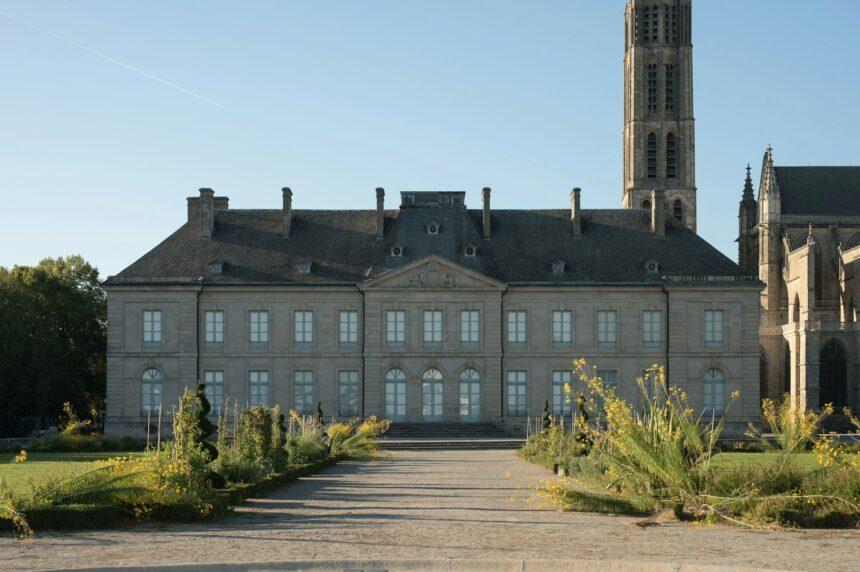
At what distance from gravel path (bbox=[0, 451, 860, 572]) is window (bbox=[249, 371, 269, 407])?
29.5 metres

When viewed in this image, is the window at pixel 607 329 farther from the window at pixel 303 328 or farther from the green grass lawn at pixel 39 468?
the green grass lawn at pixel 39 468

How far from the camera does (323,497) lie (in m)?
21.3

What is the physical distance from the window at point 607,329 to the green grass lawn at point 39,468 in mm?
22767

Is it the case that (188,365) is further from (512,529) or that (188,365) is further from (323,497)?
(512,529)

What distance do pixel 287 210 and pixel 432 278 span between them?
25.0 feet

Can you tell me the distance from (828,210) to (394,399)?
116ft

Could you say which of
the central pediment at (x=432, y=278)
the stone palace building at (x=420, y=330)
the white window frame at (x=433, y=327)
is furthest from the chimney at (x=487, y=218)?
the white window frame at (x=433, y=327)

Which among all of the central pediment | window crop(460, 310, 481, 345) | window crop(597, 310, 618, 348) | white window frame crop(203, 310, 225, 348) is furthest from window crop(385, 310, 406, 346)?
window crop(597, 310, 618, 348)

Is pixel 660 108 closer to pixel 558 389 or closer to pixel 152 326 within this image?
pixel 558 389

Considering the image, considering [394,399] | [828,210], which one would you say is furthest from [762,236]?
[394,399]

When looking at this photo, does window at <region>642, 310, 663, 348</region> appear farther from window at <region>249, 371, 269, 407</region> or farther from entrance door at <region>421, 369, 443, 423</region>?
window at <region>249, 371, 269, 407</region>

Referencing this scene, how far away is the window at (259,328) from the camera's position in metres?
50.0

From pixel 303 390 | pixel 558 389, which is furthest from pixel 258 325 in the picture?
pixel 558 389

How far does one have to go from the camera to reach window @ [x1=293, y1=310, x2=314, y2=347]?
50.1 m
